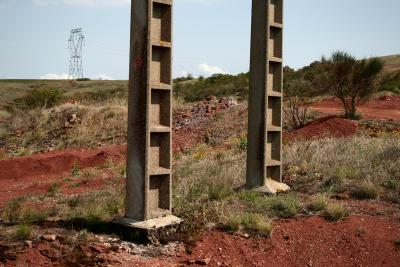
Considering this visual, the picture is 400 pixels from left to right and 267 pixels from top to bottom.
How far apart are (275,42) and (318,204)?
3201 mm

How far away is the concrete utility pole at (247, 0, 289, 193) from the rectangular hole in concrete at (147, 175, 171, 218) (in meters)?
2.57

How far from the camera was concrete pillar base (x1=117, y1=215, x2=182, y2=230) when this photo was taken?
658 centimetres

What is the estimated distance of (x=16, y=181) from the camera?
1459cm

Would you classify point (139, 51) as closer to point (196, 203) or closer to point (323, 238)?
point (196, 203)

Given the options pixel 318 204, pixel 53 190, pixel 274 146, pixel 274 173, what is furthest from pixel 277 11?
pixel 53 190

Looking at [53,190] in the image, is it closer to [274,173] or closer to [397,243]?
[274,173]

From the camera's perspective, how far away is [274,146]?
9688 millimetres

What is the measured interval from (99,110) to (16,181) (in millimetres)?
9290

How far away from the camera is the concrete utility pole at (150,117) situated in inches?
260

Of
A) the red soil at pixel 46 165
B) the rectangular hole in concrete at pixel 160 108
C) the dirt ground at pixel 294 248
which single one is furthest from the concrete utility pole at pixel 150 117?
the red soil at pixel 46 165

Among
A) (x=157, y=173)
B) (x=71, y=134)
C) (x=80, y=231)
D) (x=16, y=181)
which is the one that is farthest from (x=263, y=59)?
(x=71, y=134)

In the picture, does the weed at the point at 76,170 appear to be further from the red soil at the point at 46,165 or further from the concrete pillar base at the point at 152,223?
the concrete pillar base at the point at 152,223

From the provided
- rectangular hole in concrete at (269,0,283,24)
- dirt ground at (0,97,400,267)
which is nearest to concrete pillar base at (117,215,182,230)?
dirt ground at (0,97,400,267)

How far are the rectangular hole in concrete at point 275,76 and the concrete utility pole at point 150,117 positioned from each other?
2.99m
